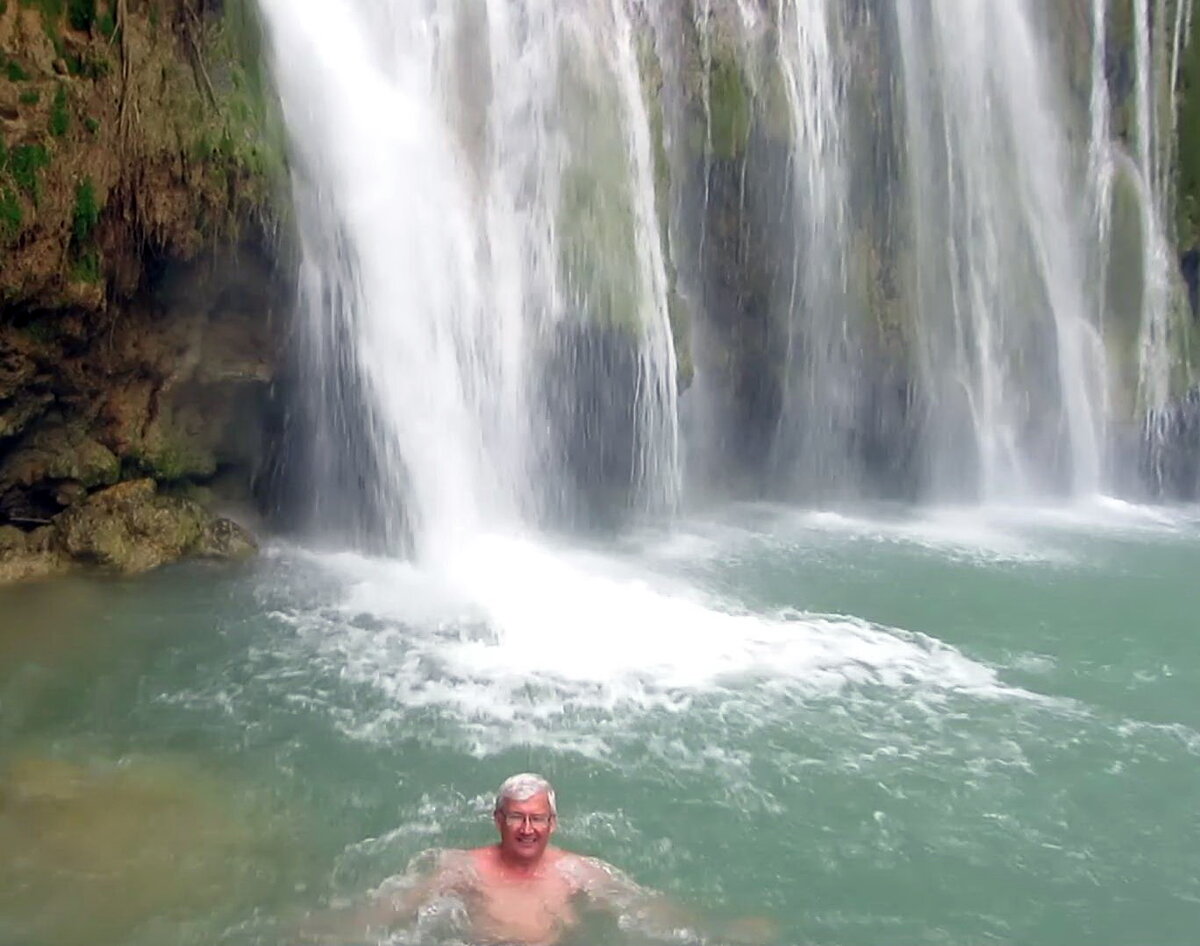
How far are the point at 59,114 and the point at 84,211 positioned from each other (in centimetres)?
76

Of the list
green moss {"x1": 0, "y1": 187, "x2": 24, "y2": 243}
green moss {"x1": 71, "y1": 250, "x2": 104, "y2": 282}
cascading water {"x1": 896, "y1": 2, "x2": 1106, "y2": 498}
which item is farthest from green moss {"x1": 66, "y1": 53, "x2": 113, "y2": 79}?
cascading water {"x1": 896, "y1": 2, "x2": 1106, "y2": 498}

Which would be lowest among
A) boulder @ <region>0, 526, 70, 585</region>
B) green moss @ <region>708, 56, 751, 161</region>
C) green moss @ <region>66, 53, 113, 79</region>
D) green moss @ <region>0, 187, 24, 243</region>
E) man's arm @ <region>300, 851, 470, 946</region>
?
man's arm @ <region>300, 851, 470, 946</region>

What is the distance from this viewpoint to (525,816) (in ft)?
16.2

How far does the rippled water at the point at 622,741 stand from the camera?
5684mm

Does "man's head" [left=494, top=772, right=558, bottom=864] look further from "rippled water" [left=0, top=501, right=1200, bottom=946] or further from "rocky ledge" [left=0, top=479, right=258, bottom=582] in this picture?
"rocky ledge" [left=0, top=479, right=258, bottom=582]

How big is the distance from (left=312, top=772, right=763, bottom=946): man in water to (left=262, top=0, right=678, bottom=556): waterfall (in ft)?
21.5

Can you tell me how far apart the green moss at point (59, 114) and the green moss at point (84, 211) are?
0.41 meters

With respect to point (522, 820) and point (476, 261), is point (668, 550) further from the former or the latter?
point (522, 820)

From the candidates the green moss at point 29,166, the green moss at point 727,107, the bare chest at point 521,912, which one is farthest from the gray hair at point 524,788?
the green moss at point 727,107

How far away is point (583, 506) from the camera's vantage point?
1374 cm

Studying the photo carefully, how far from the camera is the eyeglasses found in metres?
4.93

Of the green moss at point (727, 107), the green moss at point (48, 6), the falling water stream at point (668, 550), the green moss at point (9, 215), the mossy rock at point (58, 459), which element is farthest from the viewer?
the green moss at point (727, 107)

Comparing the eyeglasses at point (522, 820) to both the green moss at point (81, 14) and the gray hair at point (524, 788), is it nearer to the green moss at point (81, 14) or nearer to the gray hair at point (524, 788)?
the gray hair at point (524, 788)

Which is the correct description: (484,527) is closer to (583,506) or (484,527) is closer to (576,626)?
(583,506)
